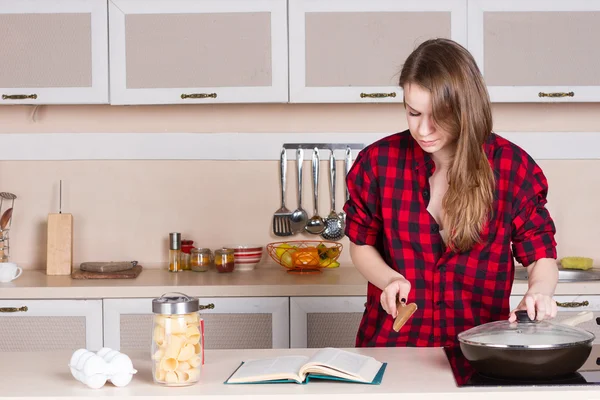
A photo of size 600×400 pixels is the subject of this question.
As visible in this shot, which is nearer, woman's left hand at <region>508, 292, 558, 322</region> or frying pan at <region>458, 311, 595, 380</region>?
frying pan at <region>458, 311, 595, 380</region>

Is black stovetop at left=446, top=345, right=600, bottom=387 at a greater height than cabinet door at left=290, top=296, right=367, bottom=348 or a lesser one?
greater

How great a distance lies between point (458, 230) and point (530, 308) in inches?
11.7

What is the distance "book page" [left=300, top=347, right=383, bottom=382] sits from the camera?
5.48 feet

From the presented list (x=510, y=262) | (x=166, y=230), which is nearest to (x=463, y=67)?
(x=510, y=262)

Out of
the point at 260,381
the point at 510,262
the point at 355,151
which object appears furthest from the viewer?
the point at 355,151

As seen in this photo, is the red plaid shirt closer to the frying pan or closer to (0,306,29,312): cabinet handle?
the frying pan

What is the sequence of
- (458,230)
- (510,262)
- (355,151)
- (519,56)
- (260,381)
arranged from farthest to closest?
(355,151) < (519,56) < (510,262) < (458,230) < (260,381)

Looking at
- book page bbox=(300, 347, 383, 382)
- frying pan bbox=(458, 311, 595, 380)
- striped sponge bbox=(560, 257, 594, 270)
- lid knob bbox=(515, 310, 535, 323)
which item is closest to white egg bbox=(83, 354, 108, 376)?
book page bbox=(300, 347, 383, 382)

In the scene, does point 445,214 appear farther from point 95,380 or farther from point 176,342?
point 95,380

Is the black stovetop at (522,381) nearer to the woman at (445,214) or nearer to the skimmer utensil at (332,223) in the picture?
the woman at (445,214)

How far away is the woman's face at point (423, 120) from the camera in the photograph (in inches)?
75.5

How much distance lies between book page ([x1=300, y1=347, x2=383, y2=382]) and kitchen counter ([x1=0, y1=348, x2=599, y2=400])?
0.9 inches

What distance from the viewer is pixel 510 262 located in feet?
7.10

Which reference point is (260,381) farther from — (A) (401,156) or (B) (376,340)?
(A) (401,156)
